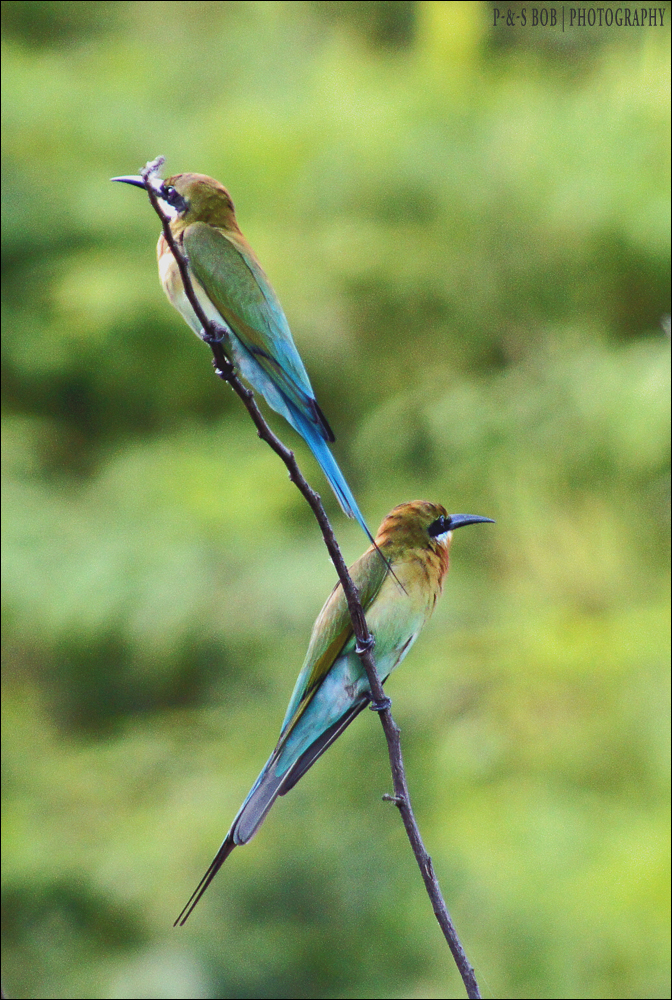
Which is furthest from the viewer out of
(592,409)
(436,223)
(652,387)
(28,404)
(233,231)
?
(28,404)

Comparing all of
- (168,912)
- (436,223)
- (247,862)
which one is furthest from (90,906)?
(436,223)

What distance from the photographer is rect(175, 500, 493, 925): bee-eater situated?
86 centimetres

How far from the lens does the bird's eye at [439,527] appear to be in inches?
36.2

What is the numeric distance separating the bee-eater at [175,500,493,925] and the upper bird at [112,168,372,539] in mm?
137

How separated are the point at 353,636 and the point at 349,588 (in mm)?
298

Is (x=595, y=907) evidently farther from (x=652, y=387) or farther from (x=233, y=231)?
(x=233, y=231)

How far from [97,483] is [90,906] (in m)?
1.84

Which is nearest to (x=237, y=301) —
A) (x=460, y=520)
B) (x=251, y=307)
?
(x=251, y=307)

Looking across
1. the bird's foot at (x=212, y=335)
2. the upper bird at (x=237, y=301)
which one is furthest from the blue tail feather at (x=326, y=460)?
the bird's foot at (x=212, y=335)

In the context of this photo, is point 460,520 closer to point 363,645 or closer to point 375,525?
point 363,645

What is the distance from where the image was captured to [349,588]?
0.66 metres

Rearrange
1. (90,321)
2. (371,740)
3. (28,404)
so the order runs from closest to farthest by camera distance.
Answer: (371,740)
(90,321)
(28,404)

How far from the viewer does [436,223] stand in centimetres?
407

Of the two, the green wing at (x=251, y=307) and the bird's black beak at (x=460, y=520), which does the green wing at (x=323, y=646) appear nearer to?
the bird's black beak at (x=460, y=520)
